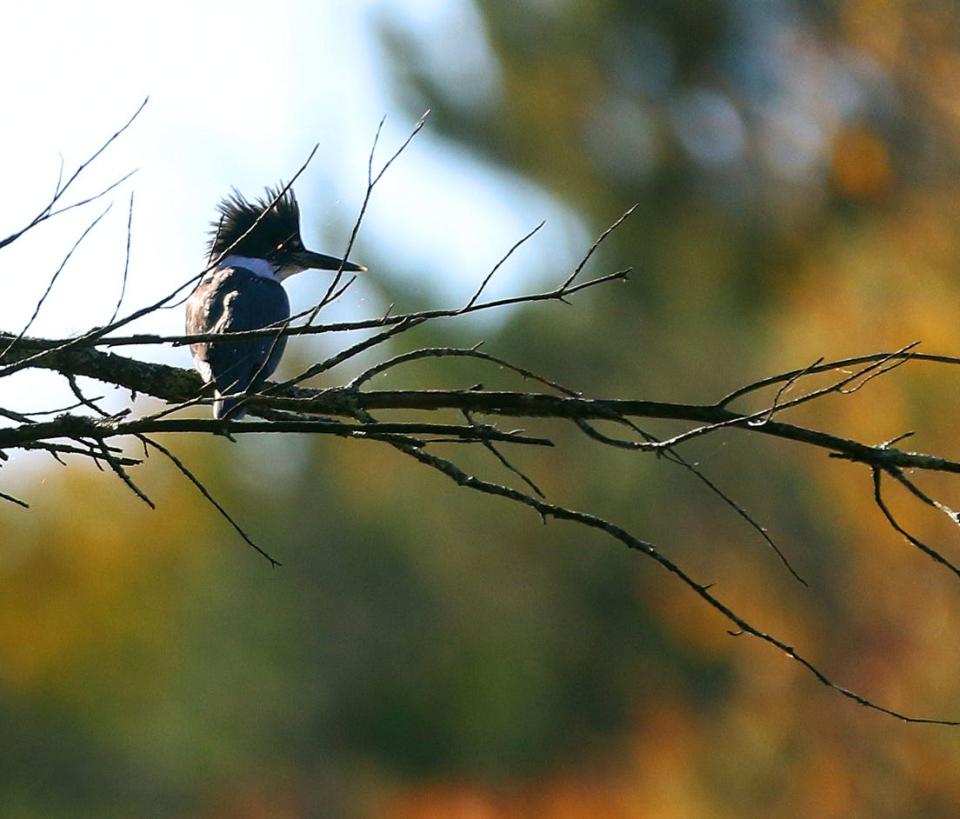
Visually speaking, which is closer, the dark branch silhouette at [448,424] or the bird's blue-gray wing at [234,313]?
the dark branch silhouette at [448,424]

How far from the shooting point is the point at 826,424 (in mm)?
14516

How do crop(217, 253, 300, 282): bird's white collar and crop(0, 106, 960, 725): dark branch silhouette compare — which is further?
crop(217, 253, 300, 282): bird's white collar

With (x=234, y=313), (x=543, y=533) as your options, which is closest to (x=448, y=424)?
(x=234, y=313)

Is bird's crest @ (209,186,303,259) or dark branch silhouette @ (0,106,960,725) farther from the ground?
bird's crest @ (209,186,303,259)

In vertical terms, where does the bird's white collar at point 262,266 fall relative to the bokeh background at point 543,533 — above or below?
below

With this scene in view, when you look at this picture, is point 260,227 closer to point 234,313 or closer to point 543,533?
point 234,313

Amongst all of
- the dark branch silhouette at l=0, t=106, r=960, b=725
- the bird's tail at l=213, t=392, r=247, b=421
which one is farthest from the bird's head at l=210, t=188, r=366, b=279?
the dark branch silhouette at l=0, t=106, r=960, b=725

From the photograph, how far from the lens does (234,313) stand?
5492 millimetres

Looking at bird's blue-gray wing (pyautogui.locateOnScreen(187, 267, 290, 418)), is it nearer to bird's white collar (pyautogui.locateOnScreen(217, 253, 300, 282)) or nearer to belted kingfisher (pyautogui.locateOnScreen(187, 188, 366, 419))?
belted kingfisher (pyautogui.locateOnScreen(187, 188, 366, 419))

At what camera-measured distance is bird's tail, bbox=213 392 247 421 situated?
2689 mm

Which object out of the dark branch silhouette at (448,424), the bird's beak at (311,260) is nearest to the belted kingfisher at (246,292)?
the bird's beak at (311,260)

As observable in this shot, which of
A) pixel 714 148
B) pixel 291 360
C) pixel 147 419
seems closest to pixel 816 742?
pixel 291 360

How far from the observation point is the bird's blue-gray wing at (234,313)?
499 centimetres

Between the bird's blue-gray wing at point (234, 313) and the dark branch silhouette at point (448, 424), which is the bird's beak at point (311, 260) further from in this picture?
the dark branch silhouette at point (448, 424)
